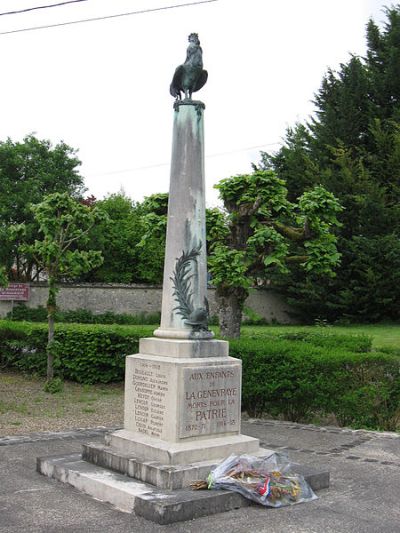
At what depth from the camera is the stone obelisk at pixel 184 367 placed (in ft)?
20.8

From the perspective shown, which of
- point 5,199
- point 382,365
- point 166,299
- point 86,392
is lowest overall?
point 86,392

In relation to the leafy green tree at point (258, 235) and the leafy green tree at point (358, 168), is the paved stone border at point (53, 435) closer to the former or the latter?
the leafy green tree at point (258, 235)

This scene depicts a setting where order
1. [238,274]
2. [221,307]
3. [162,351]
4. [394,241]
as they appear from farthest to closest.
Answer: [394,241] < [221,307] < [238,274] < [162,351]

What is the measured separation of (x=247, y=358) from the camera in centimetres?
1070

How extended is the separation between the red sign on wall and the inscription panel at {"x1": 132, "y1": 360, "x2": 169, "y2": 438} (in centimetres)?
2449

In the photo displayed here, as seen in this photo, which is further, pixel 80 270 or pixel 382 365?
pixel 80 270

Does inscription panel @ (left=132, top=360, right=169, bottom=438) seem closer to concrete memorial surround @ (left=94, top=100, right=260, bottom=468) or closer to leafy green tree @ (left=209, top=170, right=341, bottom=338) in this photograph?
concrete memorial surround @ (left=94, top=100, right=260, bottom=468)

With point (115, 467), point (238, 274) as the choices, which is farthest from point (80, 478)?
point (238, 274)

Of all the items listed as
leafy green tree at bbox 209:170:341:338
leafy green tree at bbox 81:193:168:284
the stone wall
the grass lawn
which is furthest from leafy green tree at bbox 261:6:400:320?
leafy green tree at bbox 209:170:341:338

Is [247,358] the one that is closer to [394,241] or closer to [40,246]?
[40,246]

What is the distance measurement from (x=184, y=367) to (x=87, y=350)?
28.2ft

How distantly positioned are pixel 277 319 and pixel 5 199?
14.6 metres

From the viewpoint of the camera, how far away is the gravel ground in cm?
1020

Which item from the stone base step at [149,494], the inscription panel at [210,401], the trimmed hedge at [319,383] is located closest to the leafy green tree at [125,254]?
the trimmed hedge at [319,383]
